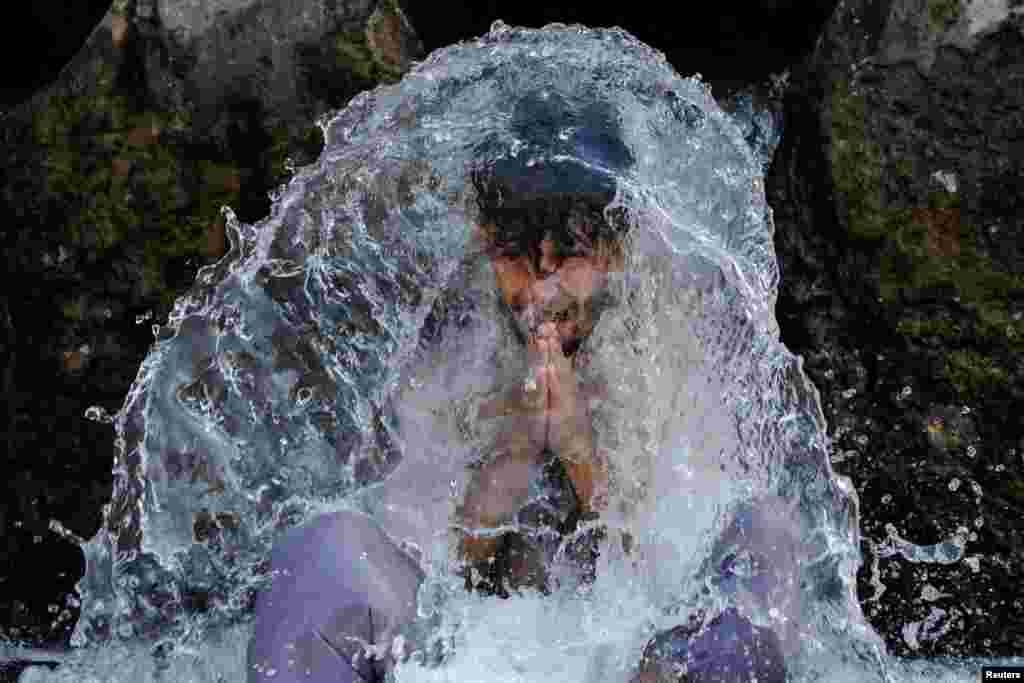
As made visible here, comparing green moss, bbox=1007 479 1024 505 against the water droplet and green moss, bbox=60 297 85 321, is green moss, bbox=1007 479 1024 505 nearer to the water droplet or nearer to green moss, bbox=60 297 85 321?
the water droplet

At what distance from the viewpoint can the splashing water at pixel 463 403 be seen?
2486 mm

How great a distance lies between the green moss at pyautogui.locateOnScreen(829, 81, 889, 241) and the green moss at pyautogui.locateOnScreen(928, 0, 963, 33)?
23 centimetres

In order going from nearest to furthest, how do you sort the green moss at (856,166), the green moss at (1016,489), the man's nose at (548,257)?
the man's nose at (548,257)
the green moss at (1016,489)
the green moss at (856,166)

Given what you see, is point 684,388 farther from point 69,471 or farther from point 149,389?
point 69,471

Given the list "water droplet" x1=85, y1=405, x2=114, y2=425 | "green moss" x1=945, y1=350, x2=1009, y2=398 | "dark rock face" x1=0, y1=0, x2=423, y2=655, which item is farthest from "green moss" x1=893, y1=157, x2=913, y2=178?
"water droplet" x1=85, y1=405, x2=114, y2=425

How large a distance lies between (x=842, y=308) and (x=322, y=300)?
4.05ft

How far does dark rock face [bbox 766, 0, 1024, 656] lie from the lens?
3.24 meters

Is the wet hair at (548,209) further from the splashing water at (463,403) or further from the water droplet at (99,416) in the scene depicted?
the water droplet at (99,416)

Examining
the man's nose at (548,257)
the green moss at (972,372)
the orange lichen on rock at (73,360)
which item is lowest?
the orange lichen on rock at (73,360)

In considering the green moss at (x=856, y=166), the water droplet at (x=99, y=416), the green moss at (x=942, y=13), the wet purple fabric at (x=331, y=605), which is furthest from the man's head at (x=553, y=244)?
the water droplet at (x=99, y=416)

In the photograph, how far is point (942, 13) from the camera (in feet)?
10.7

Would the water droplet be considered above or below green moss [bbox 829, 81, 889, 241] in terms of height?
below

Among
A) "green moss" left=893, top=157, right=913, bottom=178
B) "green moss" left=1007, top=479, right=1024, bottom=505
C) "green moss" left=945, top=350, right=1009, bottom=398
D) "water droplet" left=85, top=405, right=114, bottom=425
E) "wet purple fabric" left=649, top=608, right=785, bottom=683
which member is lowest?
"water droplet" left=85, top=405, right=114, bottom=425


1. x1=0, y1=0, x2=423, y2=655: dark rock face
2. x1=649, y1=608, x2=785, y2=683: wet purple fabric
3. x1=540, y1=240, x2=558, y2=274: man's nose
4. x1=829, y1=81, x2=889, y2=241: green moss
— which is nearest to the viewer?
x1=649, y1=608, x2=785, y2=683: wet purple fabric
